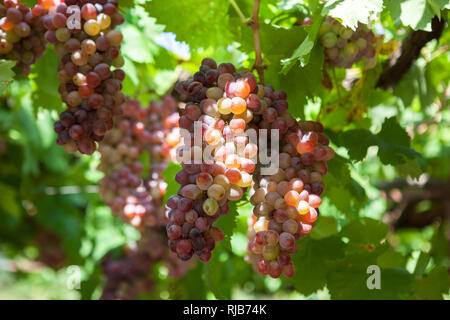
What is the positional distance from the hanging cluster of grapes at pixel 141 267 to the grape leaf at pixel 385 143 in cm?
75

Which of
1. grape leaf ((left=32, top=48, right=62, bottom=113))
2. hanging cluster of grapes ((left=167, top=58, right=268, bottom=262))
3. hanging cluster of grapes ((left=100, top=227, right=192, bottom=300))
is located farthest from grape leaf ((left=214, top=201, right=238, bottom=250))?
hanging cluster of grapes ((left=100, top=227, right=192, bottom=300))

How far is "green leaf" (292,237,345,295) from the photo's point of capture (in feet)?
3.19

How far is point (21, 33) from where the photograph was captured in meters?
0.84

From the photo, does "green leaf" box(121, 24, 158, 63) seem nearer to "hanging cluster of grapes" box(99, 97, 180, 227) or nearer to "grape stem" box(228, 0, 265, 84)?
"hanging cluster of grapes" box(99, 97, 180, 227)

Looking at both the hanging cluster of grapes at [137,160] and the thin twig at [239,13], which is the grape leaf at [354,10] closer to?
the thin twig at [239,13]

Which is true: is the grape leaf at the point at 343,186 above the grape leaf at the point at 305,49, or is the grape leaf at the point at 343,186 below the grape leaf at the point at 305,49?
below

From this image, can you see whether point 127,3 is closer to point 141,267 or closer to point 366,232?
point 366,232

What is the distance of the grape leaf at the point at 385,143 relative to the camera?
2.85 ft

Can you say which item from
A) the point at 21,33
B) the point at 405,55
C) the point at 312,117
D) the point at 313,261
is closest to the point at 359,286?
the point at 313,261

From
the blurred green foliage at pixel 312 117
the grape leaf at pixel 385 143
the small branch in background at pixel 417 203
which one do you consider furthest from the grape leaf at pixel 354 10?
the small branch in background at pixel 417 203

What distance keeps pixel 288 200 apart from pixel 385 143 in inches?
12.8

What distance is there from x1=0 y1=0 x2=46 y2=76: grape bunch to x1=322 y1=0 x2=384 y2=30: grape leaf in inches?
19.8

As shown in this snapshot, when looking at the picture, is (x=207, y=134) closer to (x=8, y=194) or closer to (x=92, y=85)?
(x=92, y=85)
